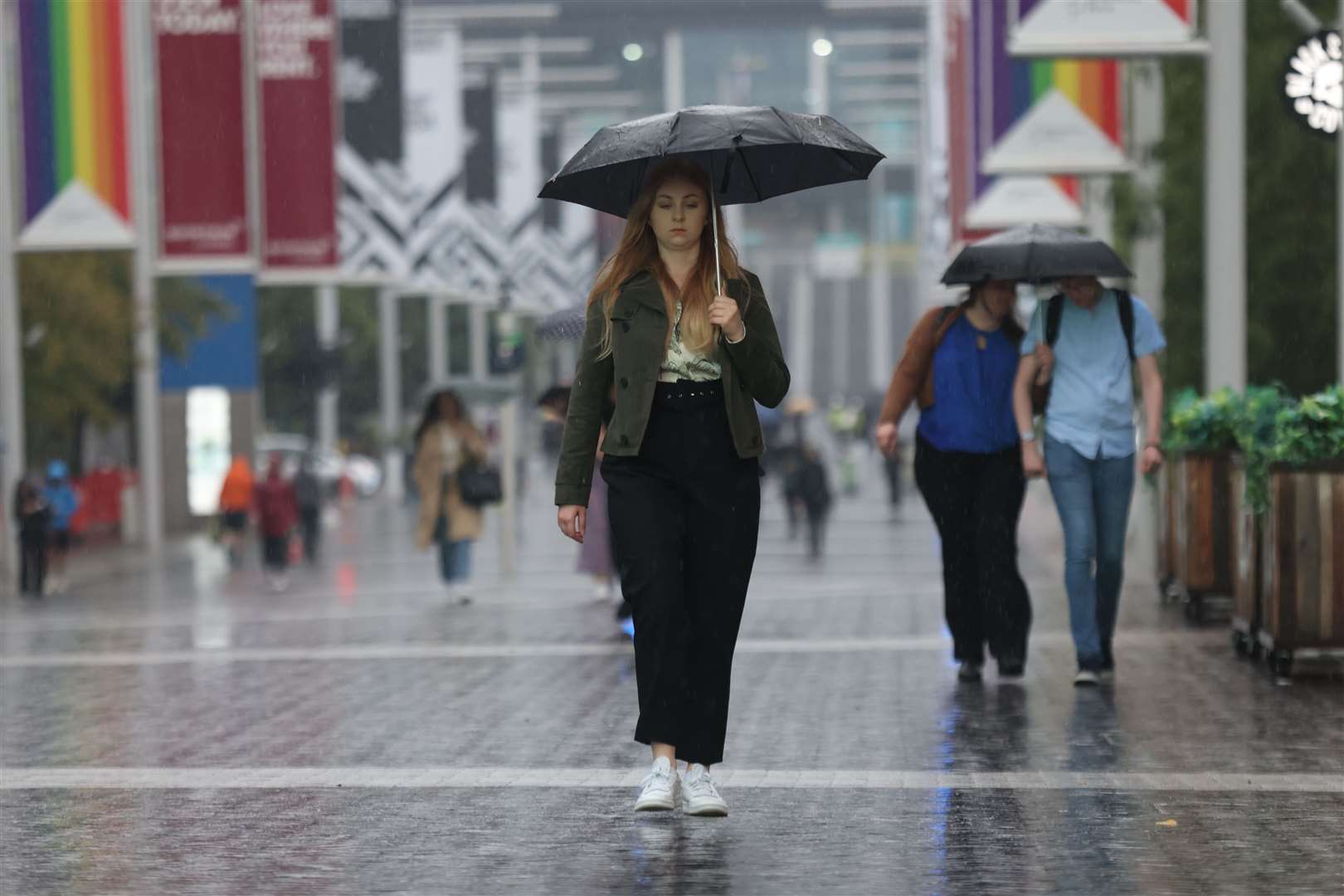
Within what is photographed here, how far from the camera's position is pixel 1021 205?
24.0 meters

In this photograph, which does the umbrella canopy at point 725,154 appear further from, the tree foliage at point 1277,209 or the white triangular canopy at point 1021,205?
the white triangular canopy at point 1021,205

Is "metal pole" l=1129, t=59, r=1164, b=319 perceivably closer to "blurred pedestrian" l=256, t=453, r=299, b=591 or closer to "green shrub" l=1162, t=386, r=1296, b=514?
"green shrub" l=1162, t=386, r=1296, b=514

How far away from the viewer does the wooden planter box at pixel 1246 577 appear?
11.4 m

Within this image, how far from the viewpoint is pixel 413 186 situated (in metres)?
38.7

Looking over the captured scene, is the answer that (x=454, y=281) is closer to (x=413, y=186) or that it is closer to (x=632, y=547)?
(x=413, y=186)

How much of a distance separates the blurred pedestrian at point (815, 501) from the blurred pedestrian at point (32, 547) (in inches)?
312

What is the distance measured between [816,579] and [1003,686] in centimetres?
1106

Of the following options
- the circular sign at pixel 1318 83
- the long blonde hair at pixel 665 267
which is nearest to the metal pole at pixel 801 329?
the circular sign at pixel 1318 83

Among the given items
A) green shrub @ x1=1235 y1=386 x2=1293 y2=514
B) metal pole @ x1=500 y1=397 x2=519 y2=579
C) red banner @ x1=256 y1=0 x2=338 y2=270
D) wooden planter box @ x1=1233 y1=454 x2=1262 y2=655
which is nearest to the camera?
green shrub @ x1=1235 y1=386 x2=1293 y2=514

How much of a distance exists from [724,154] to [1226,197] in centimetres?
915

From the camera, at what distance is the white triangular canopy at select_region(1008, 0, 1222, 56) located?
50.3 feet

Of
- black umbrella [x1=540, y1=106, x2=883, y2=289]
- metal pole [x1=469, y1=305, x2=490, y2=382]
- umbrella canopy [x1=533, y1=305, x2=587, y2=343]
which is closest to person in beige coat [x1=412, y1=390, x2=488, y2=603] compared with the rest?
umbrella canopy [x1=533, y1=305, x2=587, y2=343]

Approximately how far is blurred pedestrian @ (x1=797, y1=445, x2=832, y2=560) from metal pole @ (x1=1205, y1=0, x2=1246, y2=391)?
10.7 m

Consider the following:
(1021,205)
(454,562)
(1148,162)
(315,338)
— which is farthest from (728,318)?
(315,338)
